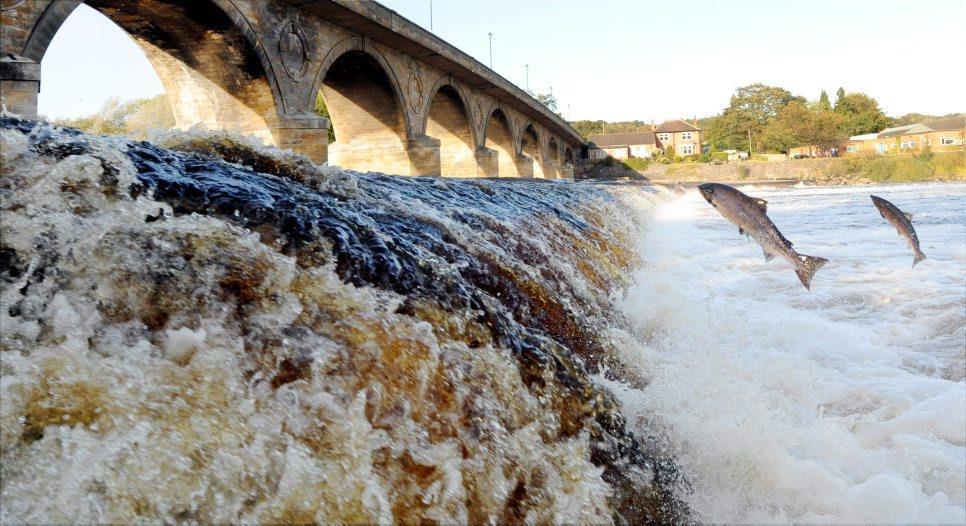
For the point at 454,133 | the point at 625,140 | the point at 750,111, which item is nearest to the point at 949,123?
the point at 750,111

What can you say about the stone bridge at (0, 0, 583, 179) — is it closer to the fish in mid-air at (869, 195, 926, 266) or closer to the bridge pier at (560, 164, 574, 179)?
the fish in mid-air at (869, 195, 926, 266)

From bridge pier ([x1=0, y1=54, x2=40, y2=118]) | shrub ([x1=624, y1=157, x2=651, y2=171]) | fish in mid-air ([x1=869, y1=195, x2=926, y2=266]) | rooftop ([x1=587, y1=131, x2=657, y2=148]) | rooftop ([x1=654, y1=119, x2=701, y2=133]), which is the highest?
rooftop ([x1=654, y1=119, x2=701, y2=133])

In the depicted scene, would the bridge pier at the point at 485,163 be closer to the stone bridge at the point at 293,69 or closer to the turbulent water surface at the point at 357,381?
the stone bridge at the point at 293,69

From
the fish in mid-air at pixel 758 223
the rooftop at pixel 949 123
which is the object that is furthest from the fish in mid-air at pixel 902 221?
the rooftop at pixel 949 123

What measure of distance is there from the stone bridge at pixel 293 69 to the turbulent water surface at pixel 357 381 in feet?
19.8

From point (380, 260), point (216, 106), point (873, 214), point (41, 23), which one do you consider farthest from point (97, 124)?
point (380, 260)

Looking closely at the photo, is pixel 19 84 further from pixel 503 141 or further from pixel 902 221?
pixel 503 141

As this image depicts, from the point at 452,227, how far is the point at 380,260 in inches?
49.5

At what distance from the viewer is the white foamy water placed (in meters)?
2.58

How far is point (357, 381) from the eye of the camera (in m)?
2.18

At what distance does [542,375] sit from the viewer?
2.76m

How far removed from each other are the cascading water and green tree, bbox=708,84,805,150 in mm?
72914

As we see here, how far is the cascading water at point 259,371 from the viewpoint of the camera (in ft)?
5.79

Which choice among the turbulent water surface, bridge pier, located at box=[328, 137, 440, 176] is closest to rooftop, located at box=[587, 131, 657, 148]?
bridge pier, located at box=[328, 137, 440, 176]
